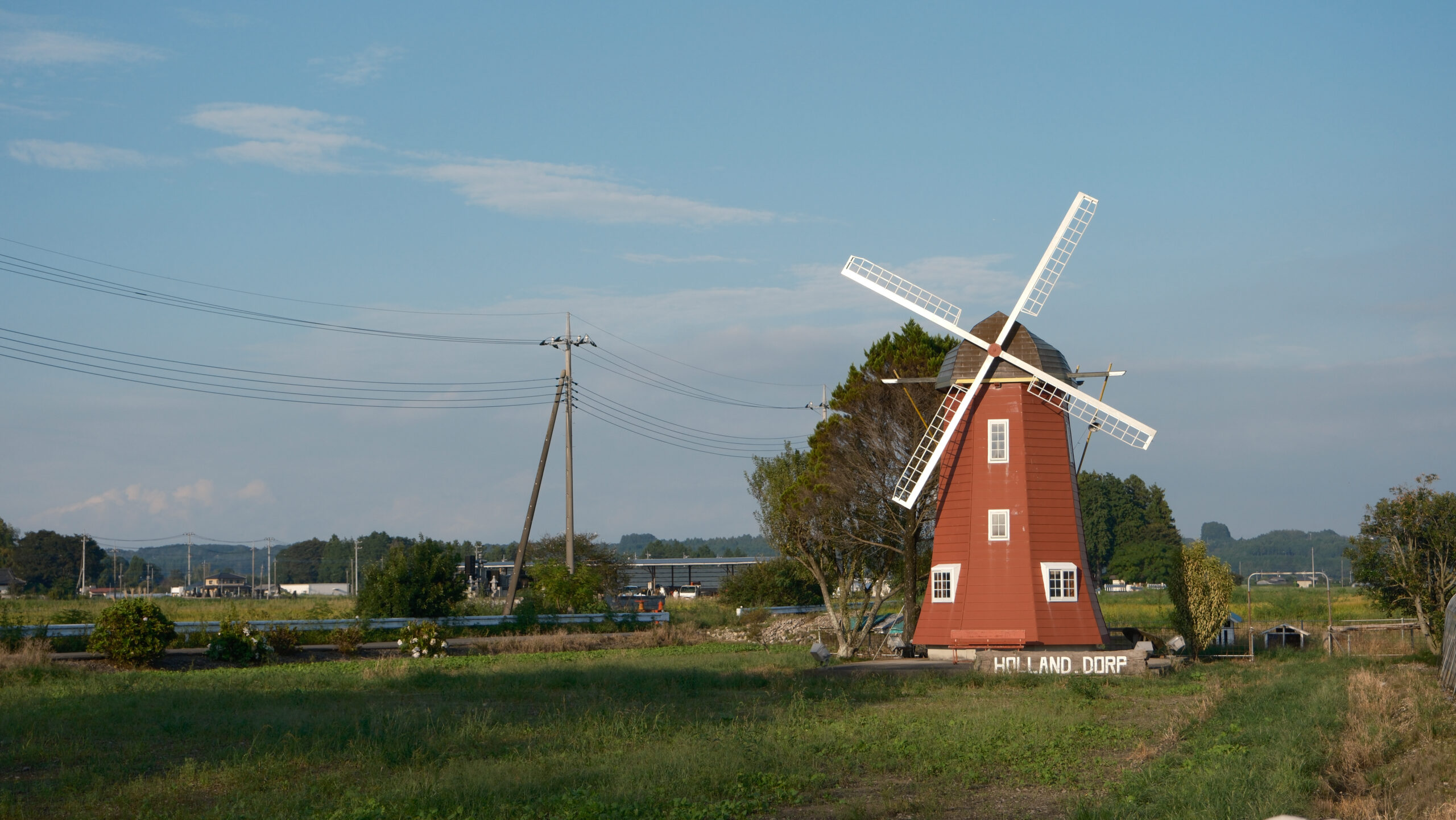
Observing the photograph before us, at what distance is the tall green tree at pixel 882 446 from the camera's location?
38219 mm

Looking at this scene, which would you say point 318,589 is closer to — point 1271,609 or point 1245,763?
point 1271,609

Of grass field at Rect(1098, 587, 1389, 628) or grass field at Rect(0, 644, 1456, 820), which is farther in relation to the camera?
grass field at Rect(1098, 587, 1389, 628)

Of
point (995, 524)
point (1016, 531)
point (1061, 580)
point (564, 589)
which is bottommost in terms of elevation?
point (564, 589)

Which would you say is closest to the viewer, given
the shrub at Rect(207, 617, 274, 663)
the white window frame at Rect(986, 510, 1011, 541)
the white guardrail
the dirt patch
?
the dirt patch

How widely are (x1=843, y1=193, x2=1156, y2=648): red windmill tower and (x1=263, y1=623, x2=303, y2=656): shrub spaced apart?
65.0 feet

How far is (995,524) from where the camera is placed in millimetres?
33000

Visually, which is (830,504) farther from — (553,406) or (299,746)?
(299,746)

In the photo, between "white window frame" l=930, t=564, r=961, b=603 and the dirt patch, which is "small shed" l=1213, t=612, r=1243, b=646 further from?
the dirt patch

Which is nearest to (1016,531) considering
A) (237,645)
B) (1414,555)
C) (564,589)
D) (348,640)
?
(1414,555)

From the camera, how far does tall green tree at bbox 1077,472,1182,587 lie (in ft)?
473

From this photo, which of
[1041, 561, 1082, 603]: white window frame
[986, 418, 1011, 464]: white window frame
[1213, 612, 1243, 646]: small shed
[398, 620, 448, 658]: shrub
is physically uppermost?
[986, 418, 1011, 464]: white window frame

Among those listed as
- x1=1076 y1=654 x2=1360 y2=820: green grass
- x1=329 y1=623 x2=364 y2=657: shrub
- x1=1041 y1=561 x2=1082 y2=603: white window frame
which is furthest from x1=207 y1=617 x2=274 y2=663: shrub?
x1=1076 y1=654 x2=1360 y2=820: green grass

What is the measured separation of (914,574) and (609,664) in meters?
11.9

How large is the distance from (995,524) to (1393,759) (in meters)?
17.9
